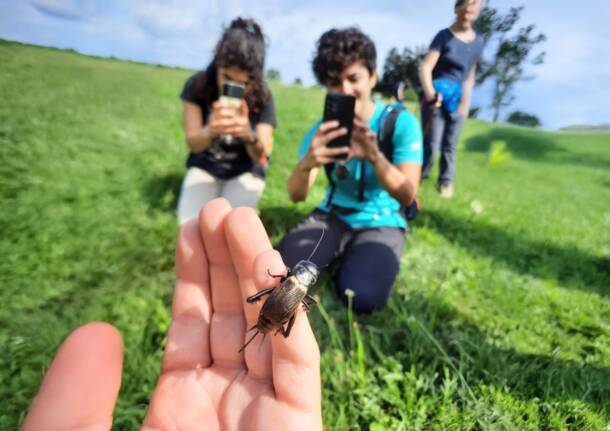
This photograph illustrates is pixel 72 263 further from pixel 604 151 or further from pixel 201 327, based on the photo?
pixel 604 151

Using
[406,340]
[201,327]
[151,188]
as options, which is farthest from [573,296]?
[151,188]

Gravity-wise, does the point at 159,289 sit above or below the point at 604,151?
below

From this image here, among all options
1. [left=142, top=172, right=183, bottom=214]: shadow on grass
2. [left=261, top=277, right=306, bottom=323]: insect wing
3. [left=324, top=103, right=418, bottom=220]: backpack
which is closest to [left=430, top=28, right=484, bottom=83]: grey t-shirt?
[left=324, top=103, right=418, bottom=220]: backpack

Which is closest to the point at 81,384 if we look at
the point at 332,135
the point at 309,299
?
the point at 309,299

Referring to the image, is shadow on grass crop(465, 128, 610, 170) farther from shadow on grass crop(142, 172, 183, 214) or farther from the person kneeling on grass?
shadow on grass crop(142, 172, 183, 214)

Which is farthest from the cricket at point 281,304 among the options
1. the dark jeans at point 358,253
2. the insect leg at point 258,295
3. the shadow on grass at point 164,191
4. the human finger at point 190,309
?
the shadow on grass at point 164,191

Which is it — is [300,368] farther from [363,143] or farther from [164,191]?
[164,191]
